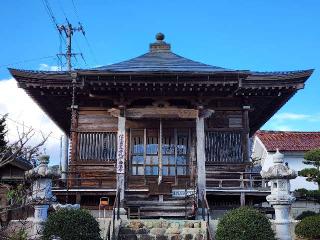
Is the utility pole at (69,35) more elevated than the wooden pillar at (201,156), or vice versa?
the utility pole at (69,35)

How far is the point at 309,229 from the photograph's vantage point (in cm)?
1402

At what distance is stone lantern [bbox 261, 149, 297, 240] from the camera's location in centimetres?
1322

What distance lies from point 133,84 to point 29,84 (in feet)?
13.7

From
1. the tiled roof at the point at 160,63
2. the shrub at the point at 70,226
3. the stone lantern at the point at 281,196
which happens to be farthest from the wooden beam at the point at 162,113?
the shrub at the point at 70,226

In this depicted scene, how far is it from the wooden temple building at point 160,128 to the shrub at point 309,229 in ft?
13.0

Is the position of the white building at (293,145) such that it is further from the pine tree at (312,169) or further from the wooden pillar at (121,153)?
the wooden pillar at (121,153)

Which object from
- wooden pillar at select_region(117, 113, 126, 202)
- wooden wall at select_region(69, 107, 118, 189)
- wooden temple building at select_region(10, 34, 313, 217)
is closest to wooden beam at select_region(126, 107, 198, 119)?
wooden temple building at select_region(10, 34, 313, 217)

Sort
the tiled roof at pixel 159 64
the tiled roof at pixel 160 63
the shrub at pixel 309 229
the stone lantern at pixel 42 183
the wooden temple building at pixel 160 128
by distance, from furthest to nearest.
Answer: the tiled roof at pixel 159 64
the tiled roof at pixel 160 63
the wooden temple building at pixel 160 128
the shrub at pixel 309 229
the stone lantern at pixel 42 183

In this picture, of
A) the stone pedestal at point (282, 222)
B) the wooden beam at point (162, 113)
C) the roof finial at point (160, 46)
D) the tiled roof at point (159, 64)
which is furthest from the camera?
the roof finial at point (160, 46)

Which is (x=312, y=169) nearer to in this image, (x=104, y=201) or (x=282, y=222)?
(x=282, y=222)

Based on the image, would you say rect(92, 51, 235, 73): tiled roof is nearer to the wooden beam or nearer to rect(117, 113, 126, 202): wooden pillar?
the wooden beam

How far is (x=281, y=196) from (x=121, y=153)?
7319mm

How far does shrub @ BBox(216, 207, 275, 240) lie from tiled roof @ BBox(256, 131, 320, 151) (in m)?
24.9

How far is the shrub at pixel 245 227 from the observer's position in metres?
12.0
